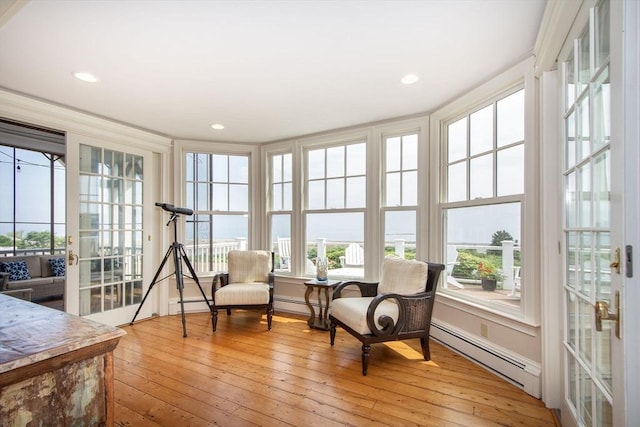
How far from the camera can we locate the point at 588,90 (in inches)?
51.6

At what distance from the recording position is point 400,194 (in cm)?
355

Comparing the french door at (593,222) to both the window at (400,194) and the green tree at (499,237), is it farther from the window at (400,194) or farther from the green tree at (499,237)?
the window at (400,194)

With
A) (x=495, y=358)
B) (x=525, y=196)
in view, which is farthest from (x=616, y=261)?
(x=495, y=358)

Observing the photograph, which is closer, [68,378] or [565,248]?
[68,378]

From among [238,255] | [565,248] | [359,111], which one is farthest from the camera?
[238,255]

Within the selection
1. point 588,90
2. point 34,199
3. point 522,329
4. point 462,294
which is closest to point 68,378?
point 588,90

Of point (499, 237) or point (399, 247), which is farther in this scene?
point (399, 247)

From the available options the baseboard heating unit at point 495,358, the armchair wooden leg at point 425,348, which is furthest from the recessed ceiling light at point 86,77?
the baseboard heating unit at point 495,358

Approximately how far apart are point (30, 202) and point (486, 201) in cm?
763

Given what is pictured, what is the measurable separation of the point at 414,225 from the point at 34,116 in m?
3.89

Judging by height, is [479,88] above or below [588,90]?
above

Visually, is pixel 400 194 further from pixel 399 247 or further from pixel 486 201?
pixel 486 201

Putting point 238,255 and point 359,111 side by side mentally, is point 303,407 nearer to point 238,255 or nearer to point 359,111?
point 238,255

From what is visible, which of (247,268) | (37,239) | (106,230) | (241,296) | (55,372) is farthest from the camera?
(37,239)
